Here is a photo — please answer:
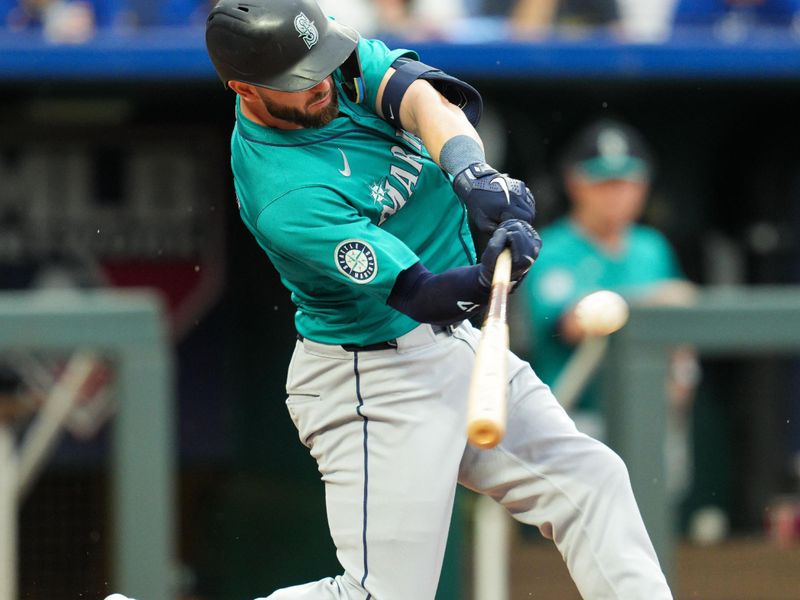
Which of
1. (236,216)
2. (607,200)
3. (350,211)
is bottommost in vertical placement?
(236,216)

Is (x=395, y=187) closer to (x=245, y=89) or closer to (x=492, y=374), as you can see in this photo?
(x=245, y=89)

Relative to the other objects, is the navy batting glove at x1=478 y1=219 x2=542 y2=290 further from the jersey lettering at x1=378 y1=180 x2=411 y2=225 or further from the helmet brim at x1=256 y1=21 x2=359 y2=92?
the helmet brim at x1=256 y1=21 x2=359 y2=92

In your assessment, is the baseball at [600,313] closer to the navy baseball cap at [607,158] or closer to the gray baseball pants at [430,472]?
the gray baseball pants at [430,472]

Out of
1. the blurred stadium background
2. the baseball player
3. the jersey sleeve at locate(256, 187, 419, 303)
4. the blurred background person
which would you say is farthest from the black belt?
the blurred stadium background

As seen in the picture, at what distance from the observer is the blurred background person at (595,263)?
5180mm

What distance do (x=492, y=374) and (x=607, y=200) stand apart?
2815mm

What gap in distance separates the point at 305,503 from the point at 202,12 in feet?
6.47

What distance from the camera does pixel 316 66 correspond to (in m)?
3.04

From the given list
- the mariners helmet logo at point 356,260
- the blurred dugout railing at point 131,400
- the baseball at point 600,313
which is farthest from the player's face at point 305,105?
the blurred dugout railing at point 131,400

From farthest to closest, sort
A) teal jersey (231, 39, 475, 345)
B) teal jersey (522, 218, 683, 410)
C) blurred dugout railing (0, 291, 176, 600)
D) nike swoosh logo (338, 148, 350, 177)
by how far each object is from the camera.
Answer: teal jersey (522, 218, 683, 410) < blurred dugout railing (0, 291, 176, 600) < nike swoosh logo (338, 148, 350, 177) < teal jersey (231, 39, 475, 345)

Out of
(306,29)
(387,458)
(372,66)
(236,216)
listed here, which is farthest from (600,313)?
(236,216)

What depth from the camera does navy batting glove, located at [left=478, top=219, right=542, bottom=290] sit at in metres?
2.86

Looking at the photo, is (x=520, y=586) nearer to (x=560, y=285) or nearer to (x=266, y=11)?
(x=560, y=285)

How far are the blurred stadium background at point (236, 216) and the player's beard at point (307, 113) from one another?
2.49m
